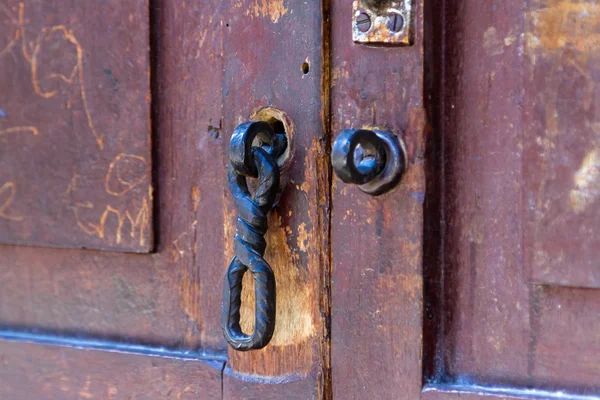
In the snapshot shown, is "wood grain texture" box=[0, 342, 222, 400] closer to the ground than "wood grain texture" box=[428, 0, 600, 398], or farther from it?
closer to the ground

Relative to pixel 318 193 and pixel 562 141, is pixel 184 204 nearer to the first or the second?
pixel 318 193

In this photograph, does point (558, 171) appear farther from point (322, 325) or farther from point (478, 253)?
point (322, 325)

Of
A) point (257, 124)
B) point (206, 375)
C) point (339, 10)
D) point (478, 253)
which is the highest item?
point (339, 10)

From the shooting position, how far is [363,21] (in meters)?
0.62

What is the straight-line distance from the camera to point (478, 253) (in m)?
0.64

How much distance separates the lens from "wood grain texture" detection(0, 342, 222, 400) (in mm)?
756

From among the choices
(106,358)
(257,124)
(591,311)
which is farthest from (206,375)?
(591,311)

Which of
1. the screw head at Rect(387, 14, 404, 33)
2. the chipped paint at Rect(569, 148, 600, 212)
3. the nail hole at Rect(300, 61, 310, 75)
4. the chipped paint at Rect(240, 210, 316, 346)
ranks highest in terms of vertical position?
the screw head at Rect(387, 14, 404, 33)

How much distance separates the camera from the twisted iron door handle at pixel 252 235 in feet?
2.05

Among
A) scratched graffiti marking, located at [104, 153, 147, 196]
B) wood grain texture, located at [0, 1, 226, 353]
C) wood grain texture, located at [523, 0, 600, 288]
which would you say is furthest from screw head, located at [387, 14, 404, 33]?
scratched graffiti marking, located at [104, 153, 147, 196]

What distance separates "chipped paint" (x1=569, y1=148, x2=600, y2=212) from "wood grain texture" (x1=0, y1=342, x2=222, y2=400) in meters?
0.40

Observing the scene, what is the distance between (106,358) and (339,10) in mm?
467

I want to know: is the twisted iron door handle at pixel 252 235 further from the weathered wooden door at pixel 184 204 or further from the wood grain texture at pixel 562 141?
the wood grain texture at pixel 562 141

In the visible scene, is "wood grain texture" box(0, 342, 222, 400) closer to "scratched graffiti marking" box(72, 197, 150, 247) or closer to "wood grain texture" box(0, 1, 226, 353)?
"wood grain texture" box(0, 1, 226, 353)
